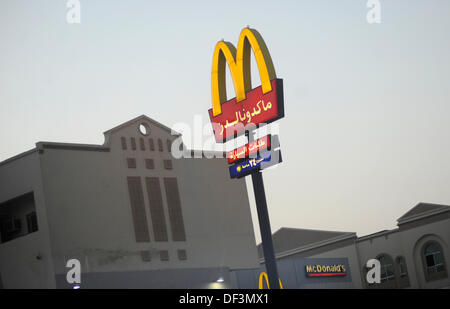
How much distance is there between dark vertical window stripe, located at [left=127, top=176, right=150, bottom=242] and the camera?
45.4 m

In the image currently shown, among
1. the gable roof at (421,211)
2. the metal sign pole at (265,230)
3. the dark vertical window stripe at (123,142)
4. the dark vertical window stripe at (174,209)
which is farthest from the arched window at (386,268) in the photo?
the metal sign pole at (265,230)

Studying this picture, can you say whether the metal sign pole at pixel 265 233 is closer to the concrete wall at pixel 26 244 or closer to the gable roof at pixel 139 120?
the concrete wall at pixel 26 244

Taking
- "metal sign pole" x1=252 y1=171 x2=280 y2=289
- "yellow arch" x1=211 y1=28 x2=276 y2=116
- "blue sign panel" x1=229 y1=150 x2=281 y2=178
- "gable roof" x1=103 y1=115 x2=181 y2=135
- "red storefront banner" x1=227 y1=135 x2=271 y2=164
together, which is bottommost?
"metal sign pole" x1=252 y1=171 x2=280 y2=289

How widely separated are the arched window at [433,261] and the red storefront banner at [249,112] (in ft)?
123

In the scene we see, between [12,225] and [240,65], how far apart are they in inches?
853

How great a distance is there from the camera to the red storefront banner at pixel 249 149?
1261 inches

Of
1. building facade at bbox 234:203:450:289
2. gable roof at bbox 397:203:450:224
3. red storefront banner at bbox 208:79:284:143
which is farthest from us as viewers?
gable roof at bbox 397:203:450:224

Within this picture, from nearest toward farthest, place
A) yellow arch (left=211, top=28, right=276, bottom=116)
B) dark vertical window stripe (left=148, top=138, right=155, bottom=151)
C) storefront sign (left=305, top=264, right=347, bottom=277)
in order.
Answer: yellow arch (left=211, top=28, right=276, bottom=116), dark vertical window stripe (left=148, top=138, right=155, bottom=151), storefront sign (left=305, top=264, right=347, bottom=277)

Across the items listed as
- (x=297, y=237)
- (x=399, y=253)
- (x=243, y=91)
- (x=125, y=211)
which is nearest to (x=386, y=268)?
(x=399, y=253)

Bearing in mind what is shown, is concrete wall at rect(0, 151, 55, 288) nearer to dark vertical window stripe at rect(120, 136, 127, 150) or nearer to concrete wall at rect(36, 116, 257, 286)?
concrete wall at rect(36, 116, 257, 286)

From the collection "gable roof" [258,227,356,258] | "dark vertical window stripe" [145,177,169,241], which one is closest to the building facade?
"gable roof" [258,227,356,258]

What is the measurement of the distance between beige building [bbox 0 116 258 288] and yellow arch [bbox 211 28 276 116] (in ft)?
42.7
